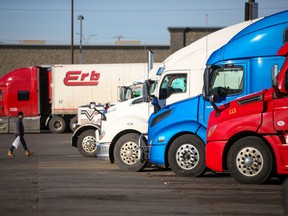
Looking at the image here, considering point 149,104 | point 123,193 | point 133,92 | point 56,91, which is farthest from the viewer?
point 56,91

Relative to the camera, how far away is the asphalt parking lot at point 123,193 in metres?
10.3

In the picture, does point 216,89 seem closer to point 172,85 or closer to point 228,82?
point 228,82

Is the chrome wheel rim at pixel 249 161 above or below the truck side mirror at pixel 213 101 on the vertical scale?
below

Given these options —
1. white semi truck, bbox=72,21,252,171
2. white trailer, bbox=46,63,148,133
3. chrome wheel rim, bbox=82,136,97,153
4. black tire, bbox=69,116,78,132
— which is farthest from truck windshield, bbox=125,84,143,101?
black tire, bbox=69,116,78,132

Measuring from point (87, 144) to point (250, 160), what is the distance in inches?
339

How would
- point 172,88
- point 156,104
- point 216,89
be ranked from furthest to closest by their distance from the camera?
1. point 172,88
2. point 156,104
3. point 216,89

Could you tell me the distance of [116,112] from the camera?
16.8 meters

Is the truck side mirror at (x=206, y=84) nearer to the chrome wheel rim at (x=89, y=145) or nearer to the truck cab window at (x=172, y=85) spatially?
the truck cab window at (x=172, y=85)

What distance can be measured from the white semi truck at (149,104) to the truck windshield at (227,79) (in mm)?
1963

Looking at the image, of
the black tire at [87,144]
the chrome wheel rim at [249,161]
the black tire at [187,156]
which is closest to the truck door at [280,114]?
the chrome wheel rim at [249,161]

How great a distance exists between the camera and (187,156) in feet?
47.5

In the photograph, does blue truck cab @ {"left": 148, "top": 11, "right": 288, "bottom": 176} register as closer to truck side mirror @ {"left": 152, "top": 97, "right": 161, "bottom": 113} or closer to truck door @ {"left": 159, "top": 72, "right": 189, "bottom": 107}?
truck side mirror @ {"left": 152, "top": 97, "right": 161, "bottom": 113}

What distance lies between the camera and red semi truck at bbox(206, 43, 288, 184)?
1234 cm

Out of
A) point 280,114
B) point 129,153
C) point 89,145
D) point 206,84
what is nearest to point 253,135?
point 280,114
